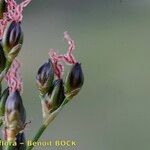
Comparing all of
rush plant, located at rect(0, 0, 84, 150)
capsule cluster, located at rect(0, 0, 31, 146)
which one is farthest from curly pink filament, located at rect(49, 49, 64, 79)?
capsule cluster, located at rect(0, 0, 31, 146)

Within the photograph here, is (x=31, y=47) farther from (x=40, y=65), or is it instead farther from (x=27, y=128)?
(x=27, y=128)

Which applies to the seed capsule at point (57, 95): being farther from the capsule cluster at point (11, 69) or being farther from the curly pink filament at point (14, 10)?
the curly pink filament at point (14, 10)

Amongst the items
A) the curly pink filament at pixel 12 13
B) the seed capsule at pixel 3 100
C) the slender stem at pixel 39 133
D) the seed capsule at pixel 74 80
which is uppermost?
the curly pink filament at pixel 12 13

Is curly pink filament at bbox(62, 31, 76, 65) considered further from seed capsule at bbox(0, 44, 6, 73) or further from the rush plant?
seed capsule at bbox(0, 44, 6, 73)

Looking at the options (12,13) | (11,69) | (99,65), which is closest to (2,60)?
(11,69)

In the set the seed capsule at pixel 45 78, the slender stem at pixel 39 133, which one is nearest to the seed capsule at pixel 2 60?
the seed capsule at pixel 45 78

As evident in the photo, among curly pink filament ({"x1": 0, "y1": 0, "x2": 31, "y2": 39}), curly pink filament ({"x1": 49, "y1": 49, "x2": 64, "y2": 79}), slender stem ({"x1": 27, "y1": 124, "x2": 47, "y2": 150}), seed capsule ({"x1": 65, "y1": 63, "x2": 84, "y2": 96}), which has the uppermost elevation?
curly pink filament ({"x1": 0, "y1": 0, "x2": 31, "y2": 39})
